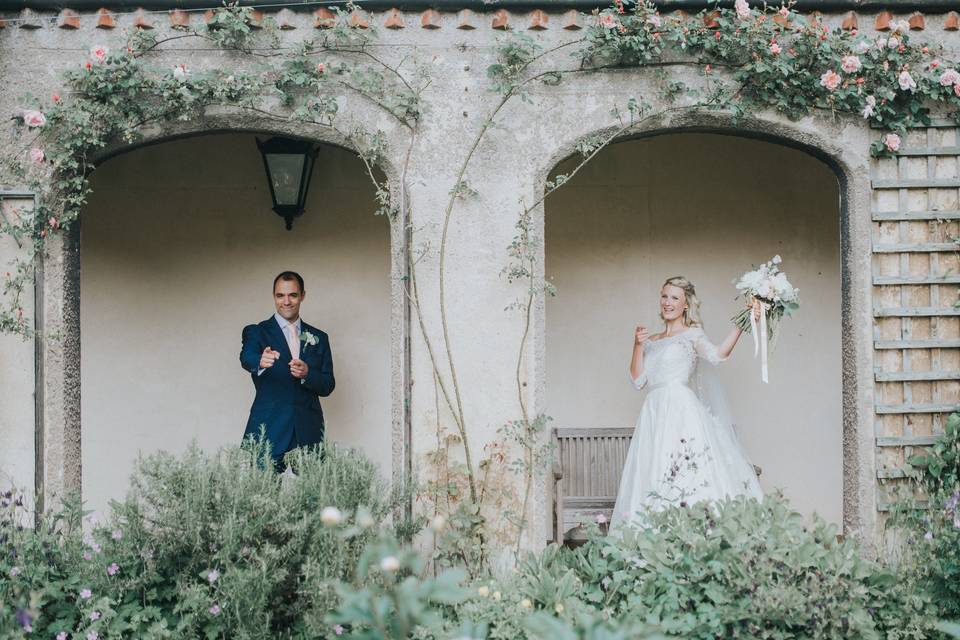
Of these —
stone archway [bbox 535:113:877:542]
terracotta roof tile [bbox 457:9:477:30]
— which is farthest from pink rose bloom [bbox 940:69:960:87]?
terracotta roof tile [bbox 457:9:477:30]

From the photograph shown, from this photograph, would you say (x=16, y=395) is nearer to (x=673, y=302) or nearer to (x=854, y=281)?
(x=673, y=302)

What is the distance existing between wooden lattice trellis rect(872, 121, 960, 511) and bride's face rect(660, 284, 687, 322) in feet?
4.00

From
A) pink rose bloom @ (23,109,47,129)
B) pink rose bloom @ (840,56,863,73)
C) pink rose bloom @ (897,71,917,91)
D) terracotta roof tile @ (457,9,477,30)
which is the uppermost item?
terracotta roof tile @ (457,9,477,30)

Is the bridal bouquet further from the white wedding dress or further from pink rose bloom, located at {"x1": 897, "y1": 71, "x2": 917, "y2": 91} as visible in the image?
pink rose bloom, located at {"x1": 897, "y1": 71, "x2": 917, "y2": 91}

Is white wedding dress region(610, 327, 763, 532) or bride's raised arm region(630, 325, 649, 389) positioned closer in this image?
white wedding dress region(610, 327, 763, 532)

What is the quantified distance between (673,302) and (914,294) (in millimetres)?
1418

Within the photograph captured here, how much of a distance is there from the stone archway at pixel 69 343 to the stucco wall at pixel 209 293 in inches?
64.7

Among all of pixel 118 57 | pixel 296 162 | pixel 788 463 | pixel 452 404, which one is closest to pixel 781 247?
pixel 788 463

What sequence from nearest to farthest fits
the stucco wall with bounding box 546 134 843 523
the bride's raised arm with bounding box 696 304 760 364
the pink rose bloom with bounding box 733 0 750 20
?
1. the pink rose bloom with bounding box 733 0 750 20
2. the bride's raised arm with bounding box 696 304 760 364
3. the stucco wall with bounding box 546 134 843 523

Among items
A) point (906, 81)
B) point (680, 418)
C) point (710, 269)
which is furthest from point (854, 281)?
point (710, 269)

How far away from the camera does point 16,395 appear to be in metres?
4.71

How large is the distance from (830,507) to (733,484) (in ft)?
5.09

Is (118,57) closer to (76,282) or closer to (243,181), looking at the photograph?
(76,282)

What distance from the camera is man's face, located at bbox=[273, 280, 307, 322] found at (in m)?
5.65
